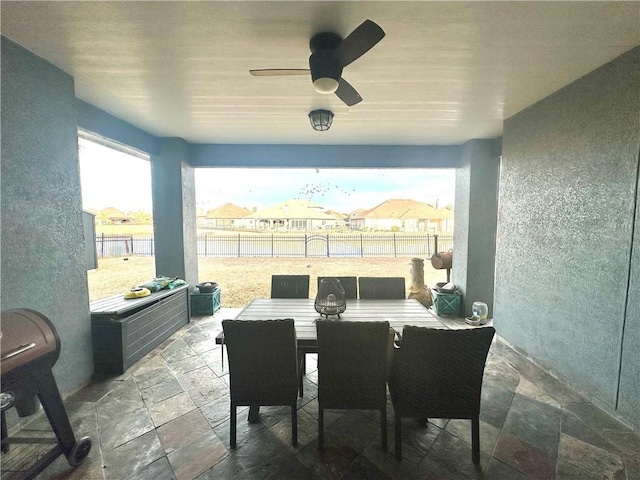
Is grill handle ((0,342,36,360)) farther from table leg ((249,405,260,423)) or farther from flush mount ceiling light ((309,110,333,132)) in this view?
flush mount ceiling light ((309,110,333,132))

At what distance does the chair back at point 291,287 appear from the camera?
290 centimetres

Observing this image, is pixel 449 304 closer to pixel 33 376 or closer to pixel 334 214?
pixel 33 376

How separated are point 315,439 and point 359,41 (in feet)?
8.27

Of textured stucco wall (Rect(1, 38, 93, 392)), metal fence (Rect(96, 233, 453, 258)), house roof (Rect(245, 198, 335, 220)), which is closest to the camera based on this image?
textured stucco wall (Rect(1, 38, 93, 392))

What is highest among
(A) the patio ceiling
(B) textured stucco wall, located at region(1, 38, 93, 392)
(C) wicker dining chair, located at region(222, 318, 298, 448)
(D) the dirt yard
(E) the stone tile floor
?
(A) the patio ceiling

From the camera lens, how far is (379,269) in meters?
7.84

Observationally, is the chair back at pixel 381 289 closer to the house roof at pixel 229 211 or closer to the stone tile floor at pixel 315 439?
the stone tile floor at pixel 315 439

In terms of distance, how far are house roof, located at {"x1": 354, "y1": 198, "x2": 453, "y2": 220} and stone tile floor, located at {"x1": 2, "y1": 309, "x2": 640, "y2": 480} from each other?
5821 millimetres

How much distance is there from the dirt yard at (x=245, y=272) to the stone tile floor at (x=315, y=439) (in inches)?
106

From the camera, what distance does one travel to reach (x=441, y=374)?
155cm

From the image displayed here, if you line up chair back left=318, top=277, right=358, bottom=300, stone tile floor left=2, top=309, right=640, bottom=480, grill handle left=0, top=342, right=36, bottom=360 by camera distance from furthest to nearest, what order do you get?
chair back left=318, top=277, right=358, bottom=300 < stone tile floor left=2, top=309, right=640, bottom=480 < grill handle left=0, top=342, right=36, bottom=360

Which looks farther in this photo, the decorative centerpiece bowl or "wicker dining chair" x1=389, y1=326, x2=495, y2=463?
the decorative centerpiece bowl

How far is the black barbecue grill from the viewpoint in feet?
4.34

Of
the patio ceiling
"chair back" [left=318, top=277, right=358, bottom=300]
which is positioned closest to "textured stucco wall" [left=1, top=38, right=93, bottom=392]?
the patio ceiling
